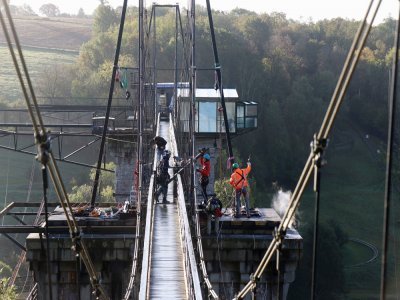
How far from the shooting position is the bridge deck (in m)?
12.1

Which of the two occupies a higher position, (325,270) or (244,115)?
(244,115)

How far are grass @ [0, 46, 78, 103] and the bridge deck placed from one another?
54.4 metres

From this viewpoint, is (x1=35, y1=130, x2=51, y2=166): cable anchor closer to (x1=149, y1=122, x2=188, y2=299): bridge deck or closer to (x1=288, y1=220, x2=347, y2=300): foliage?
(x1=149, y1=122, x2=188, y2=299): bridge deck

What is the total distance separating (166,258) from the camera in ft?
44.6

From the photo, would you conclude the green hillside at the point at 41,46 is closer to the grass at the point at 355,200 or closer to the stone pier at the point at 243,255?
the grass at the point at 355,200

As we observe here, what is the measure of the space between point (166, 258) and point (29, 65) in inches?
2720

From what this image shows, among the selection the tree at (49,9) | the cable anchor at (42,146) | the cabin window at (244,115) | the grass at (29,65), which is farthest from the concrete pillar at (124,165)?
the tree at (49,9)

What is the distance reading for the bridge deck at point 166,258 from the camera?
1211 centimetres

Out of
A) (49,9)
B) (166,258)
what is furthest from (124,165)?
(49,9)

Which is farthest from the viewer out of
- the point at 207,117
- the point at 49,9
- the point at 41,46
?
the point at 49,9

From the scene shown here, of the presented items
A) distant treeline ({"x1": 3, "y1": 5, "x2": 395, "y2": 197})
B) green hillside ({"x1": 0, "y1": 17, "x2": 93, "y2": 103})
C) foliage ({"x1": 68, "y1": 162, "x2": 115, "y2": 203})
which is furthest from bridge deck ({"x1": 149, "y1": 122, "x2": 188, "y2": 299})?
green hillside ({"x1": 0, "y1": 17, "x2": 93, "y2": 103})

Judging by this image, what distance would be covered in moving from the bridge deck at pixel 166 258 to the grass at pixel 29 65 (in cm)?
5443

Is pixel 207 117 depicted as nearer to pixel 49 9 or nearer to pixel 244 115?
pixel 244 115

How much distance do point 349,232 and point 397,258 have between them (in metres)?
4.72
